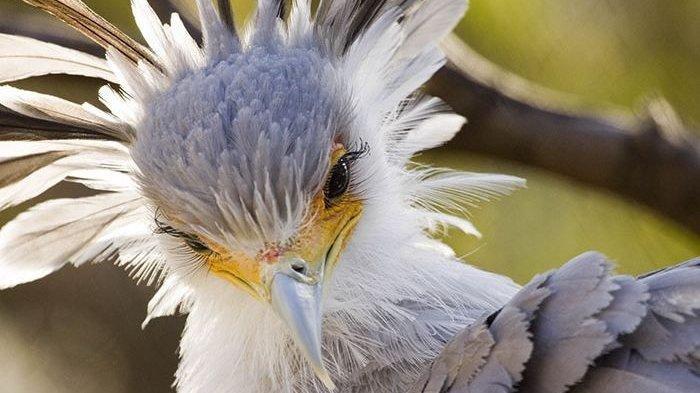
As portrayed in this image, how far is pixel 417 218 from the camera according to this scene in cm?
211

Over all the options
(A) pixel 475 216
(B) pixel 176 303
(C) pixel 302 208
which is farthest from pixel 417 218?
(A) pixel 475 216

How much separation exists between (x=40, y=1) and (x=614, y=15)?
1921 mm

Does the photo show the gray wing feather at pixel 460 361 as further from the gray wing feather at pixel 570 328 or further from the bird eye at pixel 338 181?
the bird eye at pixel 338 181

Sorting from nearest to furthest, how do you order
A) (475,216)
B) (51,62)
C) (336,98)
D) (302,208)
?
(302,208) < (336,98) < (51,62) < (475,216)

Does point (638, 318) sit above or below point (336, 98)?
below

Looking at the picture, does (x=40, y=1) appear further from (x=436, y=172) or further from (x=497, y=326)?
(x=497, y=326)

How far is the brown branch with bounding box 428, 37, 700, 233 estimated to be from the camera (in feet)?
9.66

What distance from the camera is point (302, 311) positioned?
172 centimetres

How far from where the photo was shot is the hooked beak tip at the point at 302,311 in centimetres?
169

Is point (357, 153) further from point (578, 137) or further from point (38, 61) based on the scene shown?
point (578, 137)

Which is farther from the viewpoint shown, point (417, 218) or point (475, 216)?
point (475, 216)

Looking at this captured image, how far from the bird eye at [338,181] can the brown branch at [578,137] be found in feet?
3.40

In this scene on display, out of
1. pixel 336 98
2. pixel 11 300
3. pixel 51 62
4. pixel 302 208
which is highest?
pixel 51 62

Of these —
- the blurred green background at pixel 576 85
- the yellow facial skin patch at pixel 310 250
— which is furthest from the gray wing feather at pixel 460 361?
the blurred green background at pixel 576 85
